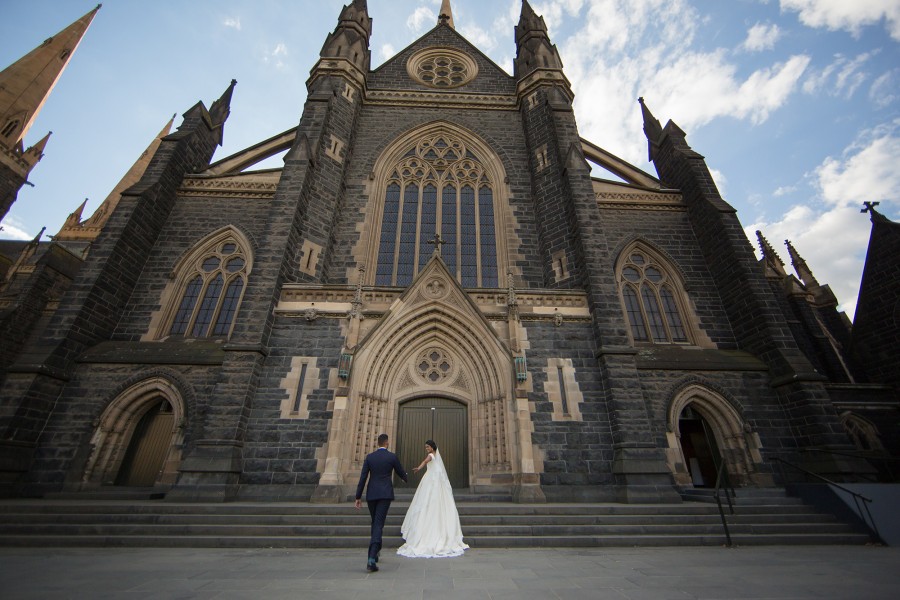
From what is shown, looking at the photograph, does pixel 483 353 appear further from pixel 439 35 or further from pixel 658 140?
pixel 439 35

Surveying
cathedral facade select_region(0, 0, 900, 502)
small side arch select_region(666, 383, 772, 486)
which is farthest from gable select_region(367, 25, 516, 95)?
small side arch select_region(666, 383, 772, 486)

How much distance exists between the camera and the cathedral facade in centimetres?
925

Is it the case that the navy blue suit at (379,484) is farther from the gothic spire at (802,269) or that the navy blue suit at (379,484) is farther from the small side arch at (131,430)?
the gothic spire at (802,269)

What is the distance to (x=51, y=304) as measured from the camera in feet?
48.9

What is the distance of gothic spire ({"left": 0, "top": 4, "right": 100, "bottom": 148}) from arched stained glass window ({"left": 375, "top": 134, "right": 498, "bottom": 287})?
35.2m

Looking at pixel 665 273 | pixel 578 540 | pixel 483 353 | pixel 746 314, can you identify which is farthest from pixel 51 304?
pixel 746 314

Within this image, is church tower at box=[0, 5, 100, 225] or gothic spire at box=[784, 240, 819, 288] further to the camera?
church tower at box=[0, 5, 100, 225]

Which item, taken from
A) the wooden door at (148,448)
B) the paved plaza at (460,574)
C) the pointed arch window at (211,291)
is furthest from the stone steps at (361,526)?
the pointed arch window at (211,291)

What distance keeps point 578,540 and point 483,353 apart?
5.20m

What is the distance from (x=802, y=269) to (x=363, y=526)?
88.2 ft

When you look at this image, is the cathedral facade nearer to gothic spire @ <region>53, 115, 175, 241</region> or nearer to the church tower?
gothic spire @ <region>53, 115, 175, 241</region>

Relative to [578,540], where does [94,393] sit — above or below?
above

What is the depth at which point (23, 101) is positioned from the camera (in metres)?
30.9

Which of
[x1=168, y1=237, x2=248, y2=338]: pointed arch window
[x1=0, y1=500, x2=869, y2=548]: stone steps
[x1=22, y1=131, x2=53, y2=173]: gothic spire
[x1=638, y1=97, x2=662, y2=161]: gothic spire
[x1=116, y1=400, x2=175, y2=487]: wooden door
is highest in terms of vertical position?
[x1=22, y1=131, x2=53, y2=173]: gothic spire
